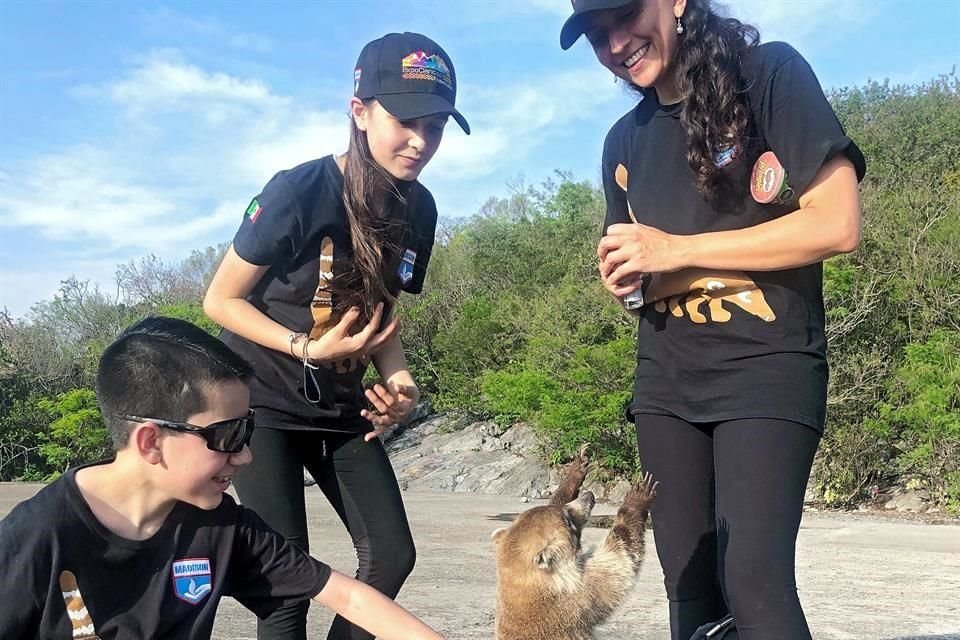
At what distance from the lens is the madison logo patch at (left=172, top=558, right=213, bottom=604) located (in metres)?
2.56

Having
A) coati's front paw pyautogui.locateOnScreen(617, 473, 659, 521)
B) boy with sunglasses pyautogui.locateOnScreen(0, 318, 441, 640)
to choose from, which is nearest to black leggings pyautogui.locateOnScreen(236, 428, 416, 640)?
boy with sunglasses pyautogui.locateOnScreen(0, 318, 441, 640)

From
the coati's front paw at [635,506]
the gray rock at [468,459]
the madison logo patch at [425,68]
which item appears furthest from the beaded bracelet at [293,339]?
the gray rock at [468,459]

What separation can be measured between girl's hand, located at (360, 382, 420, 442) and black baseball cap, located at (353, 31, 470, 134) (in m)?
1.11

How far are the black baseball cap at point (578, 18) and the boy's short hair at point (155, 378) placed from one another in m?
1.54

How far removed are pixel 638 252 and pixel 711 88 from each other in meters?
0.55

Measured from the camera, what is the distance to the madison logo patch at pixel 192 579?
256cm

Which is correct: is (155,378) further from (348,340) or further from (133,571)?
(348,340)

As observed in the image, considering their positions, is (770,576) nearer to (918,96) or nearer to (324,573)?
(324,573)

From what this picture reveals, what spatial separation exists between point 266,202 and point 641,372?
153 centimetres

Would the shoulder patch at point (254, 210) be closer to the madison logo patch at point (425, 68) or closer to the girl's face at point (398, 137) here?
the girl's face at point (398, 137)

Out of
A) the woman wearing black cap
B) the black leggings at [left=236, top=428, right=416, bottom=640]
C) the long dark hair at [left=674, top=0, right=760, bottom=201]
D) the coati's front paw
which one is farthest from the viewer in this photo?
the coati's front paw

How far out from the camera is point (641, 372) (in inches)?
114

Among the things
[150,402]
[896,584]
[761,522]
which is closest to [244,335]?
[150,402]

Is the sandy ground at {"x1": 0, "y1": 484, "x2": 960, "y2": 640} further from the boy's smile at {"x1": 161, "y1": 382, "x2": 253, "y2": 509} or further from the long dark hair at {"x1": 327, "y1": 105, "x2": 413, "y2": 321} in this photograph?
the boy's smile at {"x1": 161, "y1": 382, "x2": 253, "y2": 509}
